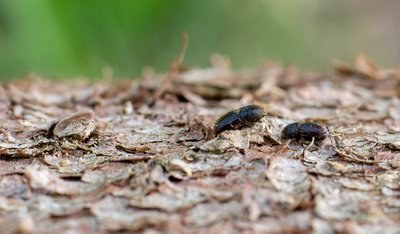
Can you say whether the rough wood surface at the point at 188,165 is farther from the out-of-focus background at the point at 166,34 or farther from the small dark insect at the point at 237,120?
the out-of-focus background at the point at 166,34

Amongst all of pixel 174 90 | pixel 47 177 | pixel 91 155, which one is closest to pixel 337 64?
pixel 174 90

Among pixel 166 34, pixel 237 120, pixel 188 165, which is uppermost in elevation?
pixel 166 34

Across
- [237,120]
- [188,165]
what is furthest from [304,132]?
[188,165]

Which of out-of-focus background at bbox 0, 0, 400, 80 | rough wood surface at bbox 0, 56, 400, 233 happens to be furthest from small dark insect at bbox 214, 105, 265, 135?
out-of-focus background at bbox 0, 0, 400, 80

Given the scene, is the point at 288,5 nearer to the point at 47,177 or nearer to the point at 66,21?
the point at 66,21

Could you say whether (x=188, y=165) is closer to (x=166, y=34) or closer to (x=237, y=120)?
(x=237, y=120)

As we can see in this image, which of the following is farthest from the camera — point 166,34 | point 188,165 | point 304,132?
point 166,34

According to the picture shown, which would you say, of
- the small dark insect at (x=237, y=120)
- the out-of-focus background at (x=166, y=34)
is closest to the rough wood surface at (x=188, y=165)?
the small dark insect at (x=237, y=120)
